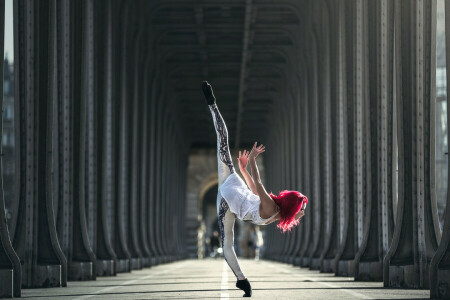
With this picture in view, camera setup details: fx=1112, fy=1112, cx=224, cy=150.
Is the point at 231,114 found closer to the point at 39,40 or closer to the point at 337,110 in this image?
the point at 337,110

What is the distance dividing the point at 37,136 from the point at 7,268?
13.1 ft

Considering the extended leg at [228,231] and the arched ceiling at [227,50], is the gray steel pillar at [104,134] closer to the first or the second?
the arched ceiling at [227,50]

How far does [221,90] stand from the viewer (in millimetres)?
55406

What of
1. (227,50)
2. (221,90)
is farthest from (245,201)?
(221,90)

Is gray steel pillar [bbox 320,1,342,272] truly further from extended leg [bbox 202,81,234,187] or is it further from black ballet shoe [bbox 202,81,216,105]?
extended leg [bbox 202,81,234,187]

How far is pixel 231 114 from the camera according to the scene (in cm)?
6400

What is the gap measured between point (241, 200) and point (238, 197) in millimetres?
58

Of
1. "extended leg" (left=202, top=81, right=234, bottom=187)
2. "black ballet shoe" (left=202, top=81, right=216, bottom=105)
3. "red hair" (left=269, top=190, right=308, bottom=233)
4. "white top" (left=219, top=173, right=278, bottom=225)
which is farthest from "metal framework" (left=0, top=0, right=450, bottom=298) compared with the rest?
"black ballet shoe" (left=202, top=81, right=216, bottom=105)

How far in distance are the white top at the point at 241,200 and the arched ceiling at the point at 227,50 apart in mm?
24211

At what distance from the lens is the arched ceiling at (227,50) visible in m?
39.8

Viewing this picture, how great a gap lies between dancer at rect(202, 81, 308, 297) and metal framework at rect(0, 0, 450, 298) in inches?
82.7

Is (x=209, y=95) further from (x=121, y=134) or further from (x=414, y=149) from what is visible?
(x=121, y=134)

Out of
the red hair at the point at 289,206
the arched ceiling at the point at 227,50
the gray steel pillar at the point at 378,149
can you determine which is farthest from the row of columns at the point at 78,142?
the gray steel pillar at the point at 378,149

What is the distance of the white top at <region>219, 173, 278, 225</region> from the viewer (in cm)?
1289
